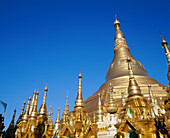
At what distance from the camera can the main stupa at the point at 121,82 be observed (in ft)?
78.0

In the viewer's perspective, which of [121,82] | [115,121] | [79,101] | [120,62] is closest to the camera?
[115,121]

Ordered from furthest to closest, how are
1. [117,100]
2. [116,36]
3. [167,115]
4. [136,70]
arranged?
[116,36], [136,70], [117,100], [167,115]

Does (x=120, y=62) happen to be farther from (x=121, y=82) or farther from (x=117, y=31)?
(x=117, y=31)

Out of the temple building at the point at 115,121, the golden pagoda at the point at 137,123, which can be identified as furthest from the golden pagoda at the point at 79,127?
the golden pagoda at the point at 137,123

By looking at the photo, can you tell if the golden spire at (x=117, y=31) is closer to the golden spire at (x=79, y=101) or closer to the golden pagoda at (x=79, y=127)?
the golden spire at (x=79, y=101)

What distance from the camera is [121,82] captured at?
28141mm

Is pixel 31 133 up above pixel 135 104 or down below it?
below

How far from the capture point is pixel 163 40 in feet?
33.3

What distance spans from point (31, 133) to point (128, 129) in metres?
10.3

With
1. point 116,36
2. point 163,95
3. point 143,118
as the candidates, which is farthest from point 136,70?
point 143,118

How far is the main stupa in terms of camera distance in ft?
78.0

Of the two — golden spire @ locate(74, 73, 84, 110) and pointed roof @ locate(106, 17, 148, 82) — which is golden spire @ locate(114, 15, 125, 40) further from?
golden spire @ locate(74, 73, 84, 110)

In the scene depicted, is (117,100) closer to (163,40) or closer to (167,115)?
(163,40)

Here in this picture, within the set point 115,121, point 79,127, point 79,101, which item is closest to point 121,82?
point 79,101
